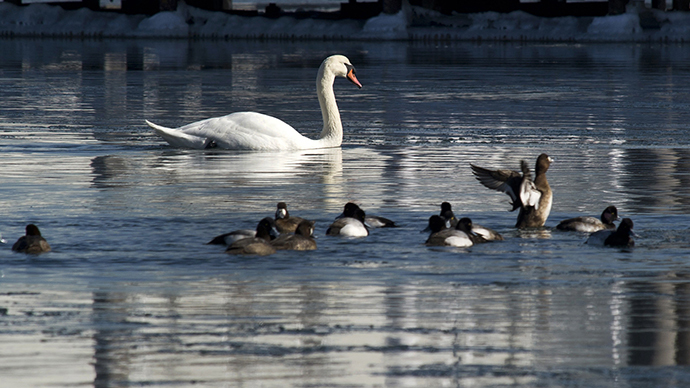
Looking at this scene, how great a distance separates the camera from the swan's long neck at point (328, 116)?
56.0 feet

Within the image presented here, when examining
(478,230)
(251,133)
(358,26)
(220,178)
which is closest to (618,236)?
(478,230)

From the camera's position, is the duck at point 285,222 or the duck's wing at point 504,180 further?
the duck's wing at point 504,180

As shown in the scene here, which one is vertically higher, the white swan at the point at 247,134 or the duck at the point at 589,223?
the white swan at the point at 247,134

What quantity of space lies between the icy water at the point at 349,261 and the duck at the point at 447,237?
0.29 ft

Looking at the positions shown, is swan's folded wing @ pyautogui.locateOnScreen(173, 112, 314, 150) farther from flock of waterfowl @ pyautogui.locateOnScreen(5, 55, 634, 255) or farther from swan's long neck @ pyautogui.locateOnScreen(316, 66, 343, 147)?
flock of waterfowl @ pyautogui.locateOnScreen(5, 55, 634, 255)

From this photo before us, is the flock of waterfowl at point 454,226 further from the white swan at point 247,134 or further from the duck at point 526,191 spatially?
the white swan at point 247,134

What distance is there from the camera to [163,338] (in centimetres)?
674

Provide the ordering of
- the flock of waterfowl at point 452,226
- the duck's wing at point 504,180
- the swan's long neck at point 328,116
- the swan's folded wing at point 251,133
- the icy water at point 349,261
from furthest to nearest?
the swan's long neck at point 328,116 → the swan's folded wing at point 251,133 → the duck's wing at point 504,180 → the flock of waterfowl at point 452,226 → the icy water at point 349,261

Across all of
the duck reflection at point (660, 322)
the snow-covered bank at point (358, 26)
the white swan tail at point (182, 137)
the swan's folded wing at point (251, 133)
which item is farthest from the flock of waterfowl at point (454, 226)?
the snow-covered bank at point (358, 26)

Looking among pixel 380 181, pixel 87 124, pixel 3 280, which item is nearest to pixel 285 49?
pixel 87 124

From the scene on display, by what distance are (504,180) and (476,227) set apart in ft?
4.84

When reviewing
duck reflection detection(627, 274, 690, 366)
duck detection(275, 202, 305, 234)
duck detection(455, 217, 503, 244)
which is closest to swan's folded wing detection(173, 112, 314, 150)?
duck detection(275, 202, 305, 234)

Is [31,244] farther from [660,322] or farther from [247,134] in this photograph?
[247,134]

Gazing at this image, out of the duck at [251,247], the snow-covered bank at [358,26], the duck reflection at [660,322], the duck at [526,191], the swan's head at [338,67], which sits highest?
the snow-covered bank at [358,26]
